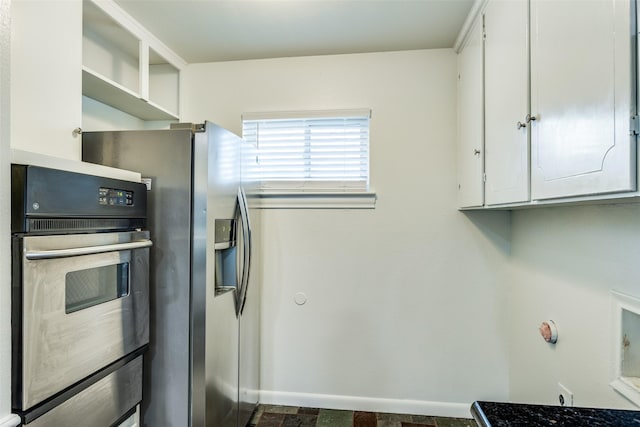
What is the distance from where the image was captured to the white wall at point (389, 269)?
2281 millimetres

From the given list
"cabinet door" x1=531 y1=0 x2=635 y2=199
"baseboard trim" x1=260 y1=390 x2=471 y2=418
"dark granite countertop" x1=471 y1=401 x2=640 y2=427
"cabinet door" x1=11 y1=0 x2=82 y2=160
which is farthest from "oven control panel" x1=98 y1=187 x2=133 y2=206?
"baseboard trim" x1=260 y1=390 x2=471 y2=418

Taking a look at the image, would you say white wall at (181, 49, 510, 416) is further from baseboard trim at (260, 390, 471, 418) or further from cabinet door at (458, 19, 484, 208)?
cabinet door at (458, 19, 484, 208)

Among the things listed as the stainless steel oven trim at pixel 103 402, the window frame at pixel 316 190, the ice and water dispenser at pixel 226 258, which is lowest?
the stainless steel oven trim at pixel 103 402

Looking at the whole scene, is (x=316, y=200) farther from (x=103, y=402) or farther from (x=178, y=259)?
(x=103, y=402)

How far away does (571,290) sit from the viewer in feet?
4.97

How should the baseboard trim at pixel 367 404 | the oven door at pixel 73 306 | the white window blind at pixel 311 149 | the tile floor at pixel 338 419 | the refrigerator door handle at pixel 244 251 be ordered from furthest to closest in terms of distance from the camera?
→ the white window blind at pixel 311 149, the baseboard trim at pixel 367 404, the tile floor at pixel 338 419, the refrigerator door handle at pixel 244 251, the oven door at pixel 73 306

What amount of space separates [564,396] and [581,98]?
1.37m

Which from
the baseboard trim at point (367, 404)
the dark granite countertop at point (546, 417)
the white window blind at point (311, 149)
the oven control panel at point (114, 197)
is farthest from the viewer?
the white window blind at point (311, 149)

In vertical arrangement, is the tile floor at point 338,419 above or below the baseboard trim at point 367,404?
below

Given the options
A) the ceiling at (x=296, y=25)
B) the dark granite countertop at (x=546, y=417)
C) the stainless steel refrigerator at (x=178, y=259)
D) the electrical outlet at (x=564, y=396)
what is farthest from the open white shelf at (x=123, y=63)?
the electrical outlet at (x=564, y=396)

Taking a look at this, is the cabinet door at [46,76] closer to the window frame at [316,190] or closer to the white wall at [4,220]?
the white wall at [4,220]

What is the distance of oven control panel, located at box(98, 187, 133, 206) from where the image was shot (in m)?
1.22

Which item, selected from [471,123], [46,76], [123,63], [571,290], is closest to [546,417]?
[571,290]

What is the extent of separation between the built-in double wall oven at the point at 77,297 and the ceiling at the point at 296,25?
1109mm
